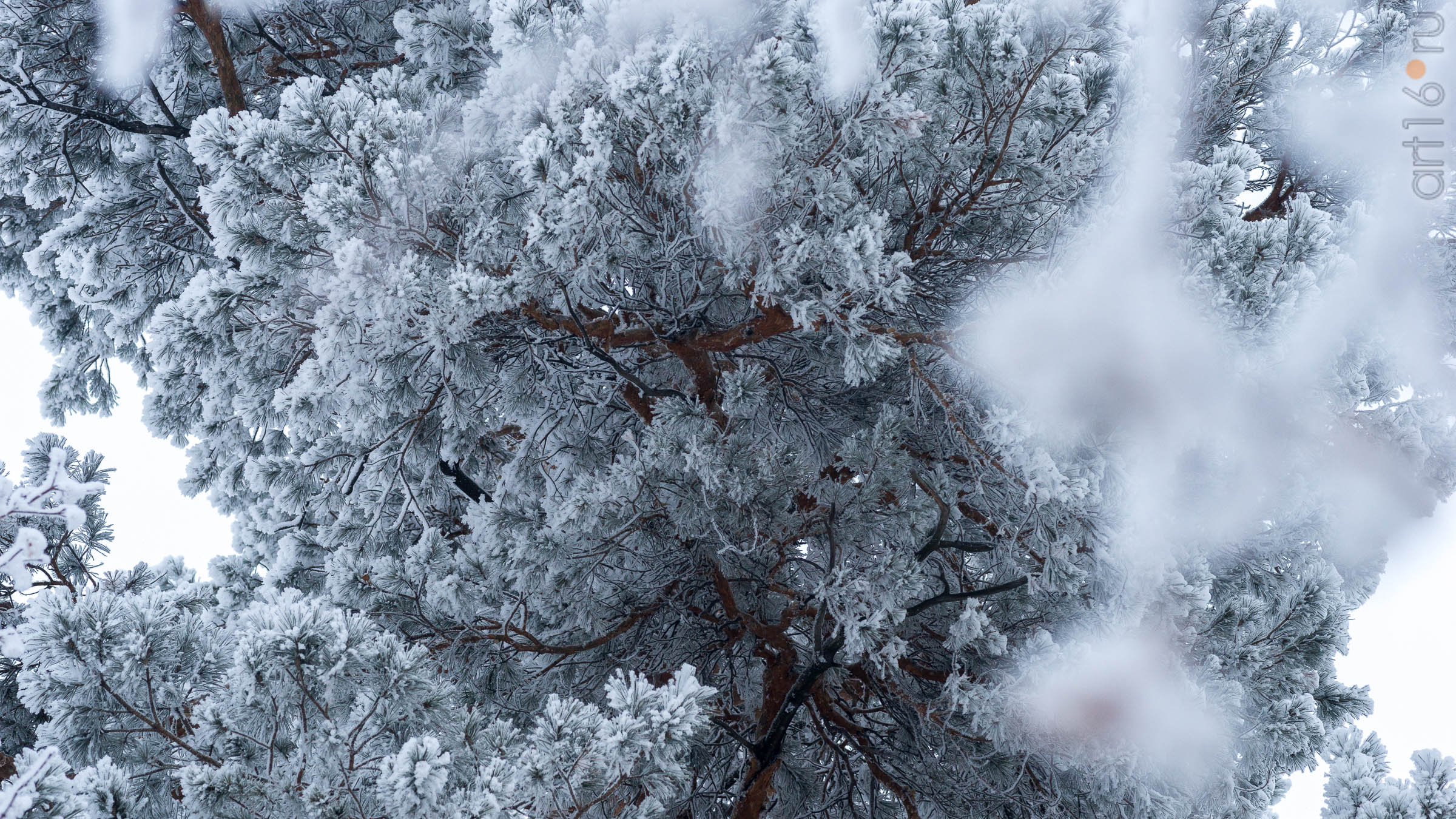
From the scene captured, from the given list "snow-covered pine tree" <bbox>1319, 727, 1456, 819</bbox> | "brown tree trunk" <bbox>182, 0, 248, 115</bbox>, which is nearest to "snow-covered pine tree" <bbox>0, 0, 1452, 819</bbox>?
"brown tree trunk" <bbox>182, 0, 248, 115</bbox>

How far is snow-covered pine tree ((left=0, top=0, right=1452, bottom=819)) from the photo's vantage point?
2.95 metres

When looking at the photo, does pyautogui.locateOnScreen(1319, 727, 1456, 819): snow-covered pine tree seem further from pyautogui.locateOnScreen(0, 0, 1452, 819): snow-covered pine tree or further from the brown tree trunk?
the brown tree trunk

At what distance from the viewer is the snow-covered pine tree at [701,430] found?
9.67ft

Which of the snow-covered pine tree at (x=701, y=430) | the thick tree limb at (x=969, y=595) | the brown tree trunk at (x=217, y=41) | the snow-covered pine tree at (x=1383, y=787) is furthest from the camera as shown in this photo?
the brown tree trunk at (x=217, y=41)

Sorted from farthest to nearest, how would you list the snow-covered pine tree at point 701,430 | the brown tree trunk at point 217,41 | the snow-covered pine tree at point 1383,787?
the brown tree trunk at point 217,41 < the snow-covered pine tree at point 1383,787 < the snow-covered pine tree at point 701,430

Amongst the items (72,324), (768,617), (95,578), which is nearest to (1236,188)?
(768,617)

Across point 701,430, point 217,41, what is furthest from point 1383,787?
point 217,41

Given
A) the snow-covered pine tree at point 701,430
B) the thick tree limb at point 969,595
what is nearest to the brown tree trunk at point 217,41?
the snow-covered pine tree at point 701,430

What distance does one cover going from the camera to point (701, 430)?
414 cm

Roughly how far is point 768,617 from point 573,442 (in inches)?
51.7

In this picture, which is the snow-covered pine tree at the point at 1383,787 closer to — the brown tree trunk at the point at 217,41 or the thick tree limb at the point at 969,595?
the thick tree limb at the point at 969,595

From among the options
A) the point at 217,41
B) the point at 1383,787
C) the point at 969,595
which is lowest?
the point at 1383,787

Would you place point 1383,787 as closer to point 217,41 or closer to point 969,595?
point 969,595

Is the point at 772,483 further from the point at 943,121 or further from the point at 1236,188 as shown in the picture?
the point at 1236,188
